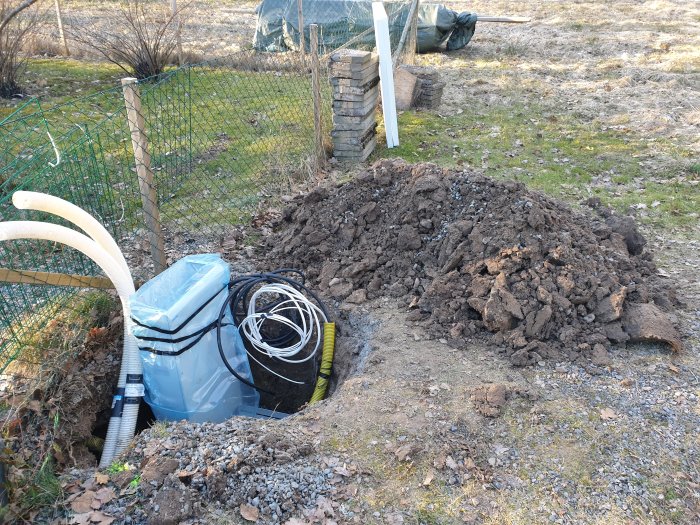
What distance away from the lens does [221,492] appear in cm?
291

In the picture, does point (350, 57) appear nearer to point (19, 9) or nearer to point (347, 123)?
point (347, 123)

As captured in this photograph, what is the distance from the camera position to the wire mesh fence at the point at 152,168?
161 inches

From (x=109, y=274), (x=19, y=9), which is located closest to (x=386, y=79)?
(x=19, y=9)

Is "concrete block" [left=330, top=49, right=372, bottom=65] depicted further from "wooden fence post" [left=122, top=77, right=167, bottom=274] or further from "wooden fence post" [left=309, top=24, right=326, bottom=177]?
"wooden fence post" [left=122, top=77, right=167, bottom=274]

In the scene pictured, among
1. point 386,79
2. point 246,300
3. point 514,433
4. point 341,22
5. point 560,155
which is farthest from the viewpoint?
point 341,22

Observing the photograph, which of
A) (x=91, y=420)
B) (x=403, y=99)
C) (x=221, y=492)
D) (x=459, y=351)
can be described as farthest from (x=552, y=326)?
(x=403, y=99)

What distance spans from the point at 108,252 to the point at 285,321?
1.27 m

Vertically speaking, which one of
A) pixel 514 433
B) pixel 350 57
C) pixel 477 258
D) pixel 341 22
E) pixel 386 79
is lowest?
pixel 514 433

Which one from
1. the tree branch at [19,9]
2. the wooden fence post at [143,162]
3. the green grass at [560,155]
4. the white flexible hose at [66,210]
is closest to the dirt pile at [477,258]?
the wooden fence post at [143,162]

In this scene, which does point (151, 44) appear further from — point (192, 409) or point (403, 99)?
point (192, 409)

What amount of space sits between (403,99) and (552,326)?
20.1 feet

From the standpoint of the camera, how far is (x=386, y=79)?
8.04 metres

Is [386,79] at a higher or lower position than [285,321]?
higher

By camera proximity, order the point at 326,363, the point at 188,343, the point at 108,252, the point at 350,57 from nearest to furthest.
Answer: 1. the point at 188,343
2. the point at 108,252
3. the point at 326,363
4. the point at 350,57
